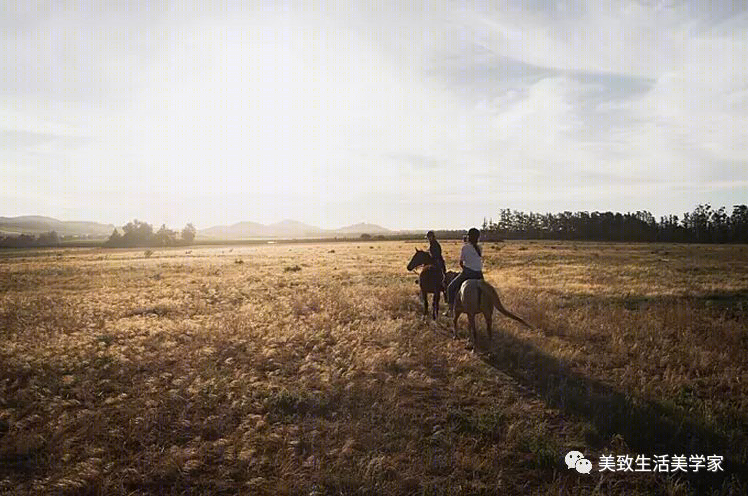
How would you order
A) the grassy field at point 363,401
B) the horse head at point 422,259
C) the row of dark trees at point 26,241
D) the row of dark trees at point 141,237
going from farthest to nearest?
the row of dark trees at point 141,237 → the row of dark trees at point 26,241 → the horse head at point 422,259 → the grassy field at point 363,401

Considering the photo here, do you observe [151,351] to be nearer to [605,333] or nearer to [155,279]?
[605,333]

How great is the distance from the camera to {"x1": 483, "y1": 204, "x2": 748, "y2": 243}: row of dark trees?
11738 cm

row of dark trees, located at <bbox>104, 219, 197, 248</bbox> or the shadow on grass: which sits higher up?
row of dark trees, located at <bbox>104, 219, 197, 248</bbox>

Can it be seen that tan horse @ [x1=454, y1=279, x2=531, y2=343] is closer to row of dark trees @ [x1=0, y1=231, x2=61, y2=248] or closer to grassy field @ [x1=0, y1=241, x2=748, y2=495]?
grassy field @ [x1=0, y1=241, x2=748, y2=495]

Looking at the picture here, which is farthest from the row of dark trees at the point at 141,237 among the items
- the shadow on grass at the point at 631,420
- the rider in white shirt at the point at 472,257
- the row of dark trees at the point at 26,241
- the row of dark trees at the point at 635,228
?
the shadow on grass at the point at 631,420

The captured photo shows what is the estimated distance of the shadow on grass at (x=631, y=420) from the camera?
6.26 meters

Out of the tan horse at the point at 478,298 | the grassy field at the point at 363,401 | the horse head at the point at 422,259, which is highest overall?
the horse head at the point at 422,259

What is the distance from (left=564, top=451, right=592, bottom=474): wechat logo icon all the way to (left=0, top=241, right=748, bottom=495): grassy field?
0.11 meters

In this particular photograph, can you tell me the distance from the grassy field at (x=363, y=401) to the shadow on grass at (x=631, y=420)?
0.04m

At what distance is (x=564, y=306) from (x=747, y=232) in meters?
129

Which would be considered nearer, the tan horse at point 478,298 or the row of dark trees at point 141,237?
the tan horse at point 478,298

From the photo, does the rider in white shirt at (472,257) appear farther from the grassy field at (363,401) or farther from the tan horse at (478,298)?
the grassy field at (363,401)

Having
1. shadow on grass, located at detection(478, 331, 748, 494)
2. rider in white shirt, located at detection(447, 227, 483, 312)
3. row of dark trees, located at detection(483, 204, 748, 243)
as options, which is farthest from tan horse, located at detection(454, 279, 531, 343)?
row of dark trees, located at detection(483, 204, 748, 243)

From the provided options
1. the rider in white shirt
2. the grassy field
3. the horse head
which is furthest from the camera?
the horse head
